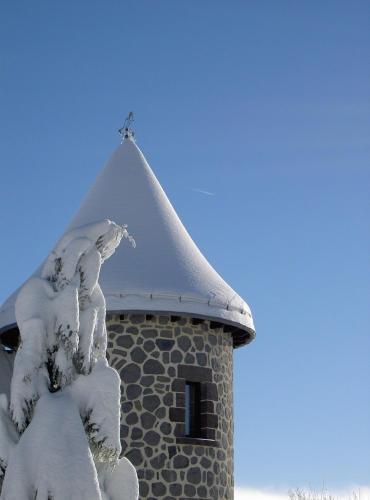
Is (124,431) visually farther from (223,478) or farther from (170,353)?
(223,478)

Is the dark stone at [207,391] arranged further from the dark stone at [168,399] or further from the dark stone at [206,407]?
the dark stone at [168,399]

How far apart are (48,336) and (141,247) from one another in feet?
22.0

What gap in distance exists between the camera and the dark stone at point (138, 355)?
1255cm

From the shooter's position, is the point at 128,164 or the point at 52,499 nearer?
the point at 52,499

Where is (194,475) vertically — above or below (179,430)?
below

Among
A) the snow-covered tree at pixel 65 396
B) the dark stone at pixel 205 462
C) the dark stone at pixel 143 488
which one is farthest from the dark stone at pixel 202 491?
the snow-covered tree at pixel 65 396

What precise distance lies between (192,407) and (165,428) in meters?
0.70

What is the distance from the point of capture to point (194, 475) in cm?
1257

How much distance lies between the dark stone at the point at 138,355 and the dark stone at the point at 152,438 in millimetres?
927

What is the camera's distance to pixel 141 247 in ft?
44.2

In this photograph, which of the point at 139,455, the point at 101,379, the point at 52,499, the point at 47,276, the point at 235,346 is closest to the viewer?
the point at 52,499

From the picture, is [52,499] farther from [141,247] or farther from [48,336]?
[141,247]

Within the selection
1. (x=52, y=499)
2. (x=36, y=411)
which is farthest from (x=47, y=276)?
(x=52, y=499)

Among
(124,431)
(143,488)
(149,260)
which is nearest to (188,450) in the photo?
(143,488)
